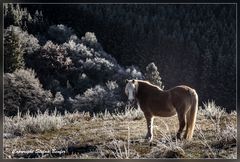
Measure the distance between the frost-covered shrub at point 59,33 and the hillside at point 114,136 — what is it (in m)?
0.89

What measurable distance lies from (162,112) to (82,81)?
3.38 feet

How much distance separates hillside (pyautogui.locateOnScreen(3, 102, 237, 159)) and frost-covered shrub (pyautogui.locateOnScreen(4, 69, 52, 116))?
0.11 metres


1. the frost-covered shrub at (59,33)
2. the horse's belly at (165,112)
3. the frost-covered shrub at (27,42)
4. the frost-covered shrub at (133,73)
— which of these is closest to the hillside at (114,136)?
the horse's belly at (165,112)

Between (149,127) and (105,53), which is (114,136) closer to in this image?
(149,127)

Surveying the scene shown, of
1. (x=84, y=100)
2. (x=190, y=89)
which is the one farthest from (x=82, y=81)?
(x=190, y=89)

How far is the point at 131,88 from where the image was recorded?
6949 mm

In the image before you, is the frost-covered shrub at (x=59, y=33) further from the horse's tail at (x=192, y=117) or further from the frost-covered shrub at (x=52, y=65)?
the horse's tail at (x=192, y=117)

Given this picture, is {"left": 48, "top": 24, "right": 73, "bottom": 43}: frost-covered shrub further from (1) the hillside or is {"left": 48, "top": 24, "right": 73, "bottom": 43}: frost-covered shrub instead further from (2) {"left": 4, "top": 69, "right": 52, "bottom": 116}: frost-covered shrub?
(1) the hillside

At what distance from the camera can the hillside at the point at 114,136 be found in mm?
6824

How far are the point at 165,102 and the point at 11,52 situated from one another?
1865 millimetres

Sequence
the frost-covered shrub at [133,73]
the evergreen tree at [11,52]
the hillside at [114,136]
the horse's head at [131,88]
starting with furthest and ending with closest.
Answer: the frost-covered shrub at [133,73] → the evergreen tree at [11,52] → the horse's head at [131,88] → the hillside at [114,136]

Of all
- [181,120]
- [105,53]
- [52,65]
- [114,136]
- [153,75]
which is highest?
[105,53]

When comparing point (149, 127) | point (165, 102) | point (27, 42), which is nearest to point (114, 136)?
point (149, 127)

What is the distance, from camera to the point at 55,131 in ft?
23.4
